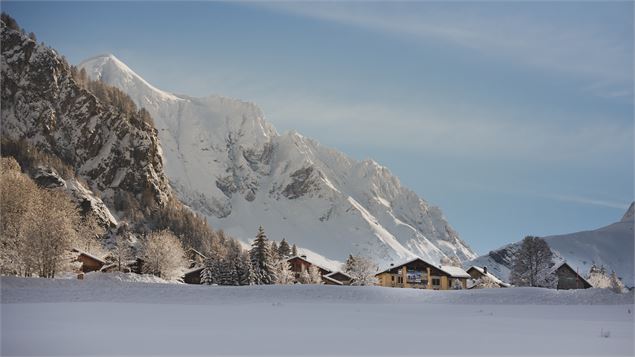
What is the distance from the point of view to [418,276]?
318ft

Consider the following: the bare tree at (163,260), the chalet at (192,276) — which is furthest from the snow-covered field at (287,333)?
the chalet at (192,276)

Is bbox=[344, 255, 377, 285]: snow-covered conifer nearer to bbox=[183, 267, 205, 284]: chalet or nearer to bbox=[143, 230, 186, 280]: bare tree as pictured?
bbox=[183, 267, 205, 284]: chalet

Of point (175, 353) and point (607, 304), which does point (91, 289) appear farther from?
point (607, 304)

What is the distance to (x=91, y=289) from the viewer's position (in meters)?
30.5

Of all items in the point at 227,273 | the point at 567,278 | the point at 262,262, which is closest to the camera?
the point at 262,262

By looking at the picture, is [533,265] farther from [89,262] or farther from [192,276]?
[89,262]

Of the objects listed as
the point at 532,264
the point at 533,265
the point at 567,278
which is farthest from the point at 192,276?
the point at 567,278

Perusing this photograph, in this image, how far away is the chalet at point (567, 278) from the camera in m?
92.3

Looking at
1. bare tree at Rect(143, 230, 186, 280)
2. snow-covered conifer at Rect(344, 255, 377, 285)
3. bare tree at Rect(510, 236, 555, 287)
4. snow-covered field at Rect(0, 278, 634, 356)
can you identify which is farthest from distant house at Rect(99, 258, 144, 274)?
snow-covered field at Rect(0, 278, 634, 356)

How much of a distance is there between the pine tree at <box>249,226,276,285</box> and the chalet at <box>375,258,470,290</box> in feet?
88.4

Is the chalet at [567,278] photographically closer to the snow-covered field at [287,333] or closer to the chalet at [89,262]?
the chalet at [89,262]

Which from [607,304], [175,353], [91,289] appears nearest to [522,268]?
[607,304]

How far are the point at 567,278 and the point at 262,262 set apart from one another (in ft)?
158

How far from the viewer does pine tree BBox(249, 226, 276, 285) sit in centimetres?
7388
